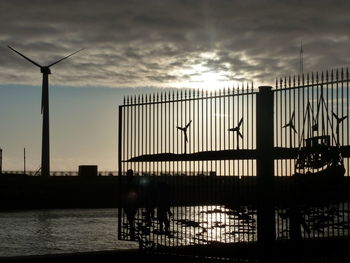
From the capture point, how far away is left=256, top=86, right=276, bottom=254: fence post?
15.5 meters

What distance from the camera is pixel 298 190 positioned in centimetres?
1530

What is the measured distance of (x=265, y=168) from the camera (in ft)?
51.3

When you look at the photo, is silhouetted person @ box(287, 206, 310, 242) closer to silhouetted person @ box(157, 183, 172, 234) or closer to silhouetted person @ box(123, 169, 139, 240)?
silhouetted person @ box(157, 183, 172, 234)

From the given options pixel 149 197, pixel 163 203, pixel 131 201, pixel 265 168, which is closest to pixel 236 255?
pixel 163 203

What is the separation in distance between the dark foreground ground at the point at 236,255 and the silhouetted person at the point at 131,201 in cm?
114

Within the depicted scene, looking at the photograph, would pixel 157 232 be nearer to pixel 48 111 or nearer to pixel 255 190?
pixel 255 190

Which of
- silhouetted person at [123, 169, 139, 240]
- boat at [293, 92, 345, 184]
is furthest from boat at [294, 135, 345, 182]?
silhouetted person at [123, 169, 139, 240]

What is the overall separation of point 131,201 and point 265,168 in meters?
5.14

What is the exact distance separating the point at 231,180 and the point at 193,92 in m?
2.35

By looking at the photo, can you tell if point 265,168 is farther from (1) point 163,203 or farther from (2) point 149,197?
(2) point 149,197

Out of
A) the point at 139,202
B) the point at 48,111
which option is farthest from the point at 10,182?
the point at 139,202

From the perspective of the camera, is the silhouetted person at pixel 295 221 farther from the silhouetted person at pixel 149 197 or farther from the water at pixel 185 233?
the silhouetted person at pixel 149 197

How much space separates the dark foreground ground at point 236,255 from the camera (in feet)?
50.5

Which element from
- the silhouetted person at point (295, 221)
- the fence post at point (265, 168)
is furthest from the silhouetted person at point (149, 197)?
the silhouetted person at point (295, 221)
